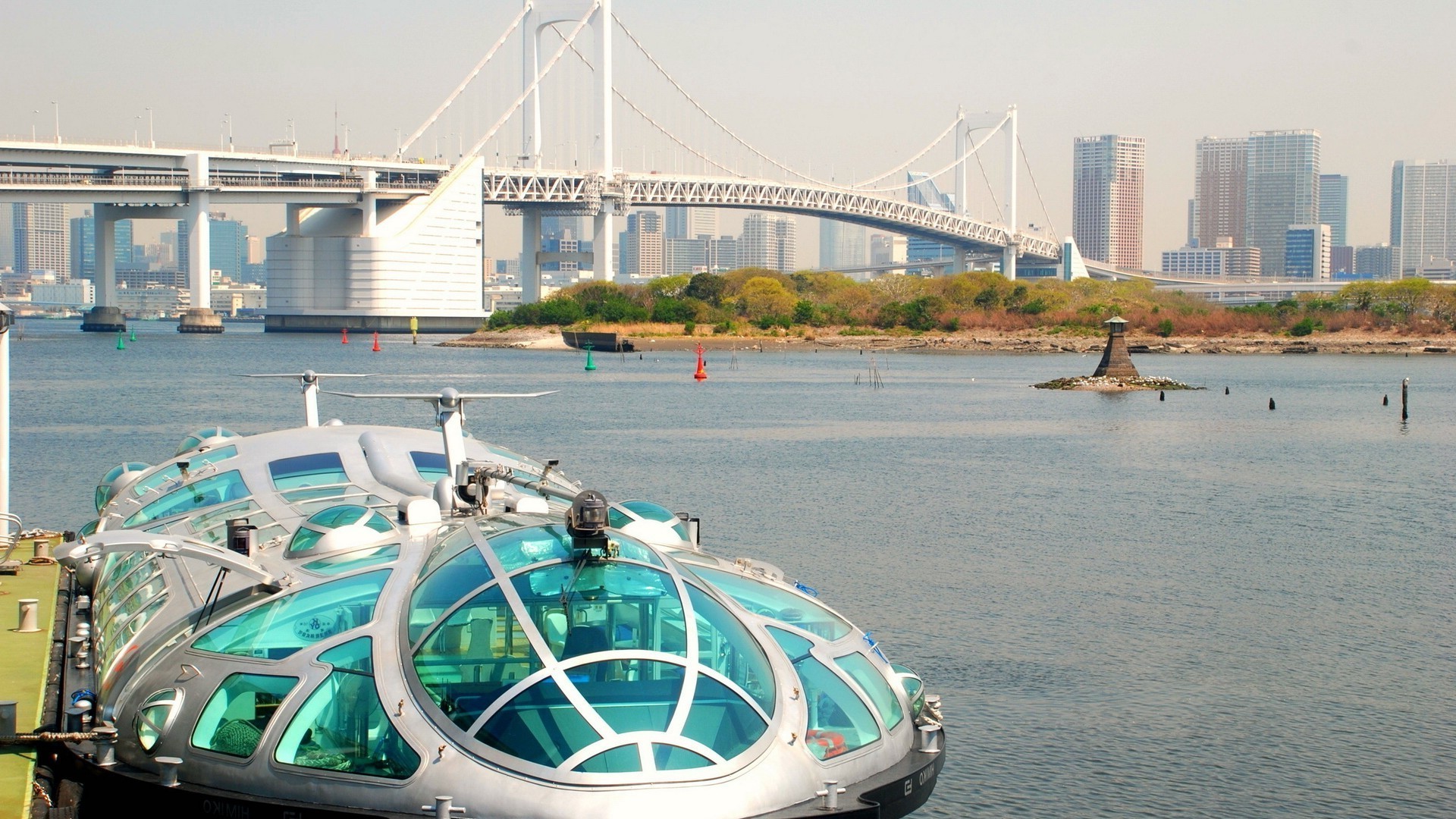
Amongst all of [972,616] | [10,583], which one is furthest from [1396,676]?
[10,583]

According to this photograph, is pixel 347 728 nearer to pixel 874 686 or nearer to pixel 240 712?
pixel 240 712

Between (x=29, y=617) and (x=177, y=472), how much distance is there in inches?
84.8

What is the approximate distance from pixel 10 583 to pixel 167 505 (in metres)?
3.96

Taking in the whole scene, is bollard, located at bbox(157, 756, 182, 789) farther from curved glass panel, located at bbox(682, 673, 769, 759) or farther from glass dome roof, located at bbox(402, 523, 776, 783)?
curved glass panel, located at bbox(682, 673, 769, 759)

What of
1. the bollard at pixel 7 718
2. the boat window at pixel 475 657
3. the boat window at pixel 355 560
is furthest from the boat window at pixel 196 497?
the boat window at pixel 475 657

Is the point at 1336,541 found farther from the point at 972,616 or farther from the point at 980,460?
the point at 980,460

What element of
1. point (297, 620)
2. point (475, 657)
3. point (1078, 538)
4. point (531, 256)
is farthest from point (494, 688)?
point (531, 256)

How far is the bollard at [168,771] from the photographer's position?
862 cm

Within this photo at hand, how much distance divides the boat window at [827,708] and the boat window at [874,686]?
0.60 feet

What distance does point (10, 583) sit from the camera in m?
16.3

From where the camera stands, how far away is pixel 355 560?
9609mm

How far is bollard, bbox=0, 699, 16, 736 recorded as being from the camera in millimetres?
10297

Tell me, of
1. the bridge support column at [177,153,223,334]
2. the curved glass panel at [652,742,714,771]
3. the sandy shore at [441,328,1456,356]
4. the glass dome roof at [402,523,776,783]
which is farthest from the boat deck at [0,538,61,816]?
the bridge support column at [177,153,223,334]

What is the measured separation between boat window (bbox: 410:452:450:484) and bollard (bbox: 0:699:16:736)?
3.97 metres
